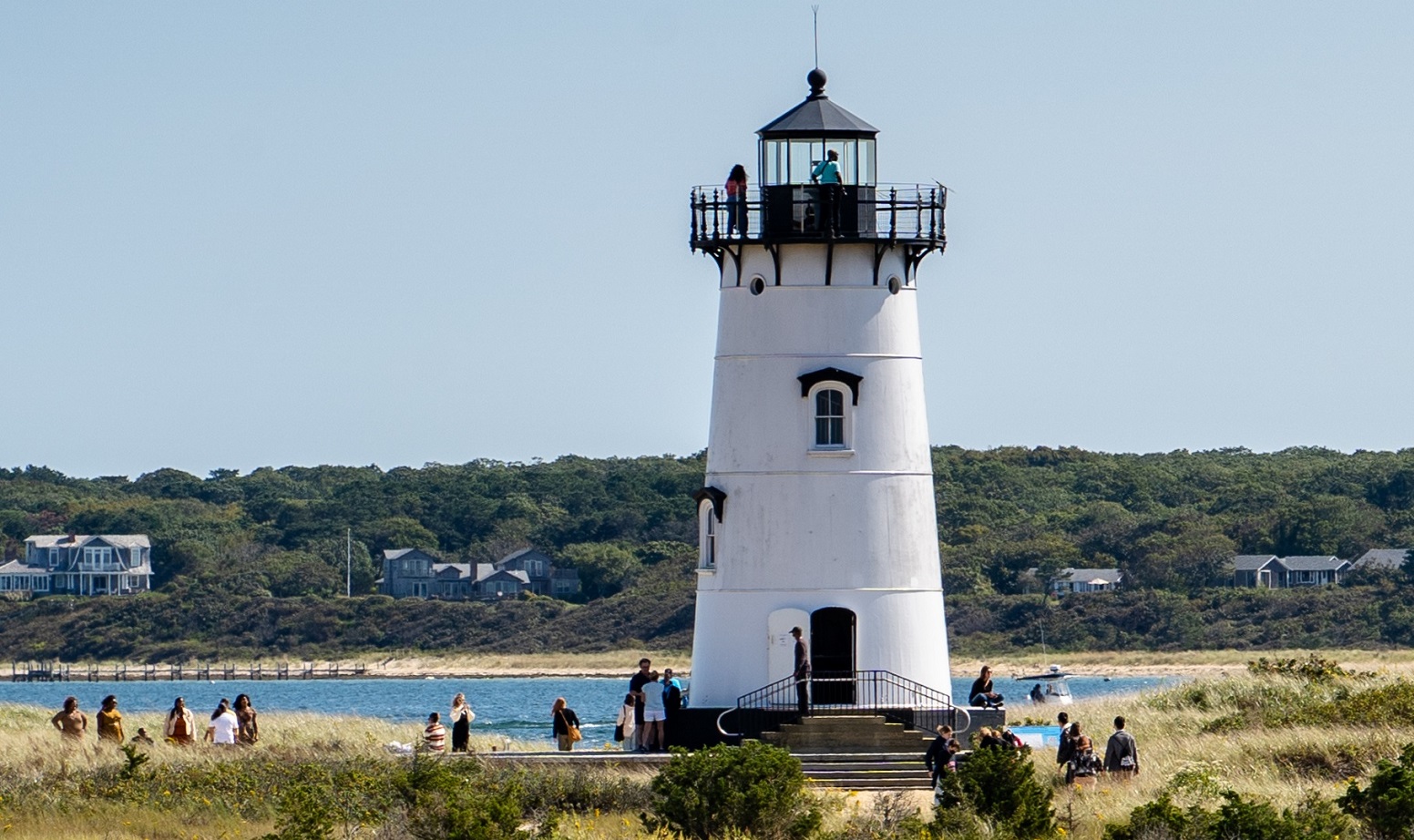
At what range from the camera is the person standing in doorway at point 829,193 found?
3041cm

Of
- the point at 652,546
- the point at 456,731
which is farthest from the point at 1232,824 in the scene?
the point at 652,546

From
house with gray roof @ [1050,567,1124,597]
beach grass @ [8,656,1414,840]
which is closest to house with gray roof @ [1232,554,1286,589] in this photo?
house with gray roof @ [1050,567,1124,597]

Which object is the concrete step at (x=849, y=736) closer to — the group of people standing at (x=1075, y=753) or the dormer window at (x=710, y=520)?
the group of people standing at (x=1075, y=753)

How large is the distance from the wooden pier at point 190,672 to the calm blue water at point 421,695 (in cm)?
46

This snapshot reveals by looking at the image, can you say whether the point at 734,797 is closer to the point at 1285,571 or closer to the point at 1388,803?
the point at 1388,803

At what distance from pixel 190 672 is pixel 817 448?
8486 centimetres

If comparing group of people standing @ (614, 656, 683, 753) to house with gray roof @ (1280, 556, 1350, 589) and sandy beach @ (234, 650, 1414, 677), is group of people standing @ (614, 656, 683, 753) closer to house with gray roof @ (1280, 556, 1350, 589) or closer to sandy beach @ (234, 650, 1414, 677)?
sandy beach @ (234, 650, 1414, 677)

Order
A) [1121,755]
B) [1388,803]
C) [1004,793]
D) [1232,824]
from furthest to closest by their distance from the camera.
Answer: [1121,755]
[1004,793]
[1388,803]
[1232,824]

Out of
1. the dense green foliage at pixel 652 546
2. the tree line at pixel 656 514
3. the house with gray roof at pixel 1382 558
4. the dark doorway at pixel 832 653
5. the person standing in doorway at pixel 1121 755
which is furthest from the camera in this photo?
the tree line at pixel 656 514

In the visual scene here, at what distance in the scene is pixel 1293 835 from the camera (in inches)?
784

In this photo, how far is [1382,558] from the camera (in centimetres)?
10344

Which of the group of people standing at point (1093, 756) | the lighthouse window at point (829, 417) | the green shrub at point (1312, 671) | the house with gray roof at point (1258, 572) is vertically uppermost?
the house with gray roof at point (1258, 572)

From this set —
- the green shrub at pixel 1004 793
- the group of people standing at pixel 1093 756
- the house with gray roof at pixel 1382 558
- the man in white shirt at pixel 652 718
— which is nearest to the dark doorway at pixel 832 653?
the man in white shirt at pixel 652 718

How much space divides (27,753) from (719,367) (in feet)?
31.4
